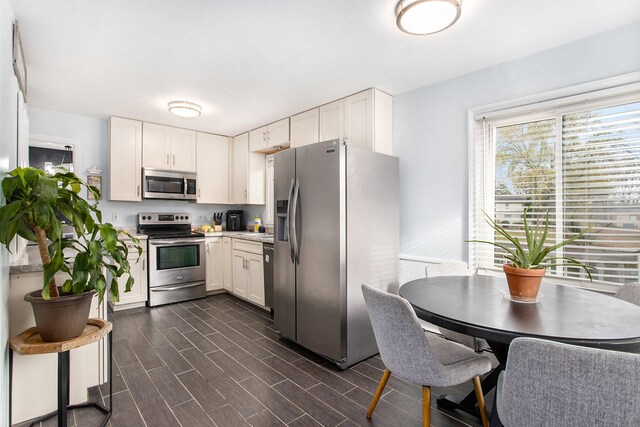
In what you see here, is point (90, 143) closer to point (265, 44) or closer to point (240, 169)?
point (240, 169)

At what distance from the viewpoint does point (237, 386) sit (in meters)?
2.22

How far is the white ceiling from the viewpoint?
Result: 1911 millimetres

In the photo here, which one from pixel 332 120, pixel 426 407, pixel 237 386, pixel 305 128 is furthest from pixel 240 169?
pixel 426 407

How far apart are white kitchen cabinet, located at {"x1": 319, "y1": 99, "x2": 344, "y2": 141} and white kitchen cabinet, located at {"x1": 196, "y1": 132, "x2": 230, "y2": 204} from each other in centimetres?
217

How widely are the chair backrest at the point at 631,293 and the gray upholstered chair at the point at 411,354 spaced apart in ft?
3.03

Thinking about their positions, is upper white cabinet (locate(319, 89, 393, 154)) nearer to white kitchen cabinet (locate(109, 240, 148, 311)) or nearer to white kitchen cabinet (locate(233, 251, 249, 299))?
white kitchen cabinet (locate(233, 251, 249, 299))

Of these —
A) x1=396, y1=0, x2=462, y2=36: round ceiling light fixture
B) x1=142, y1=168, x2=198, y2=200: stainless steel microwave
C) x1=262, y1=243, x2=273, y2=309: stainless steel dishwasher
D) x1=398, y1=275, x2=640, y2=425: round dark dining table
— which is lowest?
x1=262, y1=243, x2=273, y2=309: stainless steel dishwasher

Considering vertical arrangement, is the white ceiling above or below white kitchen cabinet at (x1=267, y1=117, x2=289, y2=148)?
above

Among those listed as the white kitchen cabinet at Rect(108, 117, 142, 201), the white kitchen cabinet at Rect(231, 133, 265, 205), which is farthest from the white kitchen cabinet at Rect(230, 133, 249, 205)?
the white kitchen cabinet at Rect(108, 117, 142, 201)

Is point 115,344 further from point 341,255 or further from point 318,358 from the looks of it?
point 341,255

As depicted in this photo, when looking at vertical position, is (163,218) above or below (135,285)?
above

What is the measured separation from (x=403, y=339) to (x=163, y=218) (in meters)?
4.15

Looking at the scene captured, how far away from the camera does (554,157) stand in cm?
242

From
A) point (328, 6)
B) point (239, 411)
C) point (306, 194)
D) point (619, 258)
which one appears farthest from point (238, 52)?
point (619, 258)
